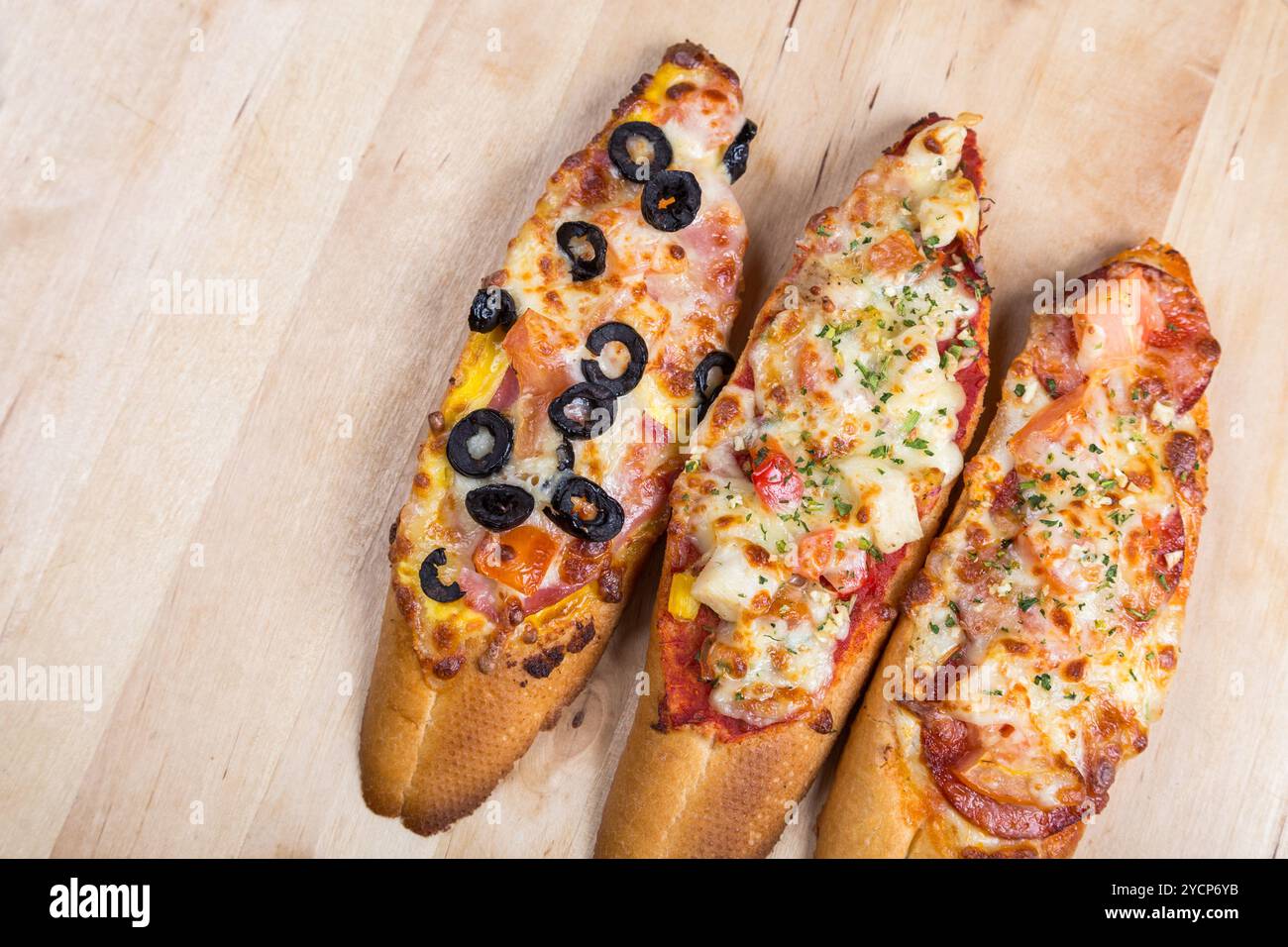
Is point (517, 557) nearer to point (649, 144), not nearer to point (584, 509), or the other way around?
point (584, 509)

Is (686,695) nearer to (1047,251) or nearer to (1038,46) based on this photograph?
(1047,251)

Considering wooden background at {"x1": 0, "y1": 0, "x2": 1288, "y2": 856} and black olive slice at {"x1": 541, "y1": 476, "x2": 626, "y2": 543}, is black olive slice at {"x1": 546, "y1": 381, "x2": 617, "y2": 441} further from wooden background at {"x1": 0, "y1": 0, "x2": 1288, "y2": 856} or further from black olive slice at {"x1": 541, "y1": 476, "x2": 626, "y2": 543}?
wooden background at {"x1": 0, "y1": 0, "x2": 1288, "y2": 856}

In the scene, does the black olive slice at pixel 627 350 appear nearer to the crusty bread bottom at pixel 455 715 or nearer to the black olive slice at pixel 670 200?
the black olive slice at pixel 670 200

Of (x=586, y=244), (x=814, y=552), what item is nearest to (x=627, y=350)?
(x=586, y=244)

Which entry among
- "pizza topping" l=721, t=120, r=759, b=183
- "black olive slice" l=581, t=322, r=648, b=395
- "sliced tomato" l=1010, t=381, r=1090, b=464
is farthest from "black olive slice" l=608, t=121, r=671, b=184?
"sliced tomato" l=1010, t=381, r=1090, b=464

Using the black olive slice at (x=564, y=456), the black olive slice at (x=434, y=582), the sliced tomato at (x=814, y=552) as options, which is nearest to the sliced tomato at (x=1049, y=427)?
the sliced tomato at (x=814, y=552)
